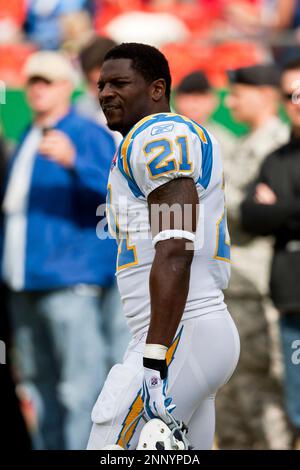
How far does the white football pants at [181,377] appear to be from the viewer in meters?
3.38

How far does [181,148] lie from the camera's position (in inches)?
127

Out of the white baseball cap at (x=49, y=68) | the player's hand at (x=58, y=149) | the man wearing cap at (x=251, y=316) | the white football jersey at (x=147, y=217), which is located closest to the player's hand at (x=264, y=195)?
the man wearing cap at (x=251, y=316)

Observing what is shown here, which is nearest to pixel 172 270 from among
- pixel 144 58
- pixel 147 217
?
pixel 147 217

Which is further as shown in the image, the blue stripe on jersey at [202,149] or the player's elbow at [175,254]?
the blue stripe on jersey at [202,149]

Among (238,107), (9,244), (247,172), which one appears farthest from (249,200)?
(9,244)

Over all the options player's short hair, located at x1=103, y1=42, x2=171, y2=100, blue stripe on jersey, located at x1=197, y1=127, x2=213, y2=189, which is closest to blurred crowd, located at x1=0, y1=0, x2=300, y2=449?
player's short hair, located at x1=103, y1=42, x2=171, y2=100

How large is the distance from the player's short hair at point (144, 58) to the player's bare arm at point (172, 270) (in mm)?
561

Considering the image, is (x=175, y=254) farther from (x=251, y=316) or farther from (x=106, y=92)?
(x=251, y=316)

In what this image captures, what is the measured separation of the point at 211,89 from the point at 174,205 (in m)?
3.12

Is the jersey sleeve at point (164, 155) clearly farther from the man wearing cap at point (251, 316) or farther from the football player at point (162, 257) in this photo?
the man wearing cap at point (251, 316)

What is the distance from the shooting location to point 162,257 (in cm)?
317

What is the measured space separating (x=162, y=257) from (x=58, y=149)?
2416mm

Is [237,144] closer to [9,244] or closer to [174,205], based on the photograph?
[9,244]

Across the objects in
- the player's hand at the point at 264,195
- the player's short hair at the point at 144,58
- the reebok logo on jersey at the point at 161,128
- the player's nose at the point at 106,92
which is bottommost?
the player's hand at the point at 264,195
